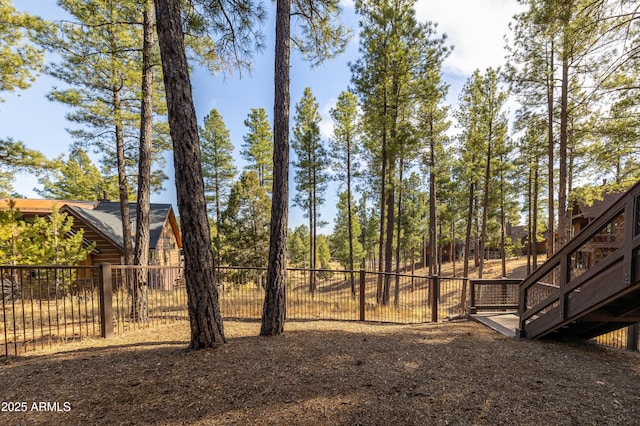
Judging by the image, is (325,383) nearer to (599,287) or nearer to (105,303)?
(599,287)

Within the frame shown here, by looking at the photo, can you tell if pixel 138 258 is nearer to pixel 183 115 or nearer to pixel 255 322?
pixel 255 322

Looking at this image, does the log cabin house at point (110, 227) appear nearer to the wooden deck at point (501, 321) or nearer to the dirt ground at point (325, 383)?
the dirt ground at point (325, 383)

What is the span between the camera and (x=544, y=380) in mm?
2904

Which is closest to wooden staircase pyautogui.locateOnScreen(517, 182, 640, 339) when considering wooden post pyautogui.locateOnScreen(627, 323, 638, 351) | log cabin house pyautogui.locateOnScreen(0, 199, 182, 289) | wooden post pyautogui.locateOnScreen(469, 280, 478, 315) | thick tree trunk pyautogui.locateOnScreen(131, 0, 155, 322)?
wooden post pyautogui.locateOnScreen(627, 323, 638, 351)

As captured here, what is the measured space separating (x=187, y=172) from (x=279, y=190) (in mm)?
1553

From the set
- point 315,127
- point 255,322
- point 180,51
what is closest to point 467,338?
point 255,322

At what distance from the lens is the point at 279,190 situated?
15.0 ft

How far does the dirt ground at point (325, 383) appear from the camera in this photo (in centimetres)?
222

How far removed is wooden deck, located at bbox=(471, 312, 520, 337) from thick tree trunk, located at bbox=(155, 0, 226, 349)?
17.7 ft

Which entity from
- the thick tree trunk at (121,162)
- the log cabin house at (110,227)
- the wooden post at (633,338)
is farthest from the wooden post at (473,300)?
the thick tree trunk at (121,162)

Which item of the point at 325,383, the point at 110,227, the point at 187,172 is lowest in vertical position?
the point at 325,383

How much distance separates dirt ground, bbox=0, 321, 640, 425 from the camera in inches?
87.5

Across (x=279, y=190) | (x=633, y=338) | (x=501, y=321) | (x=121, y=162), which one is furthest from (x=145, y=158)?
(x=633, y=338)

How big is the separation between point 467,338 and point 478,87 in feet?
40.5
